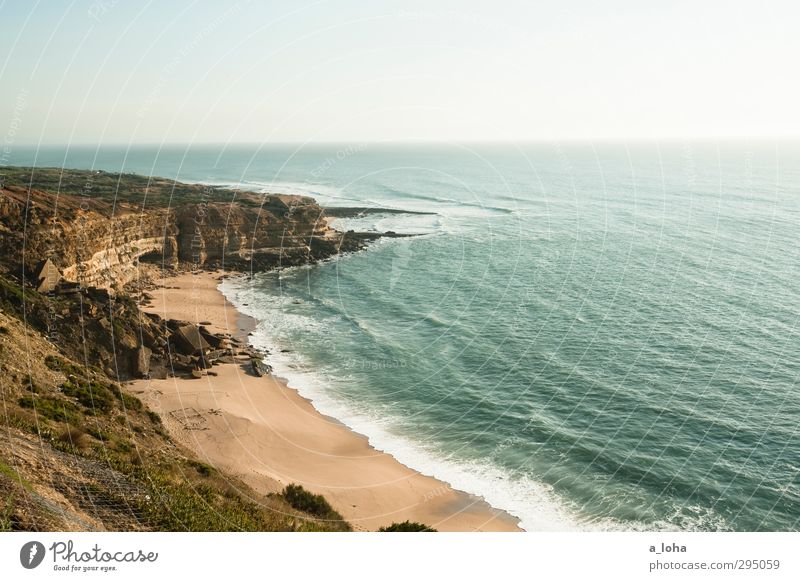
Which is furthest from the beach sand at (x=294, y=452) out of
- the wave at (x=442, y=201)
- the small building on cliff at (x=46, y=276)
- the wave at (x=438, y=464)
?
the wave at (x=442, y=201)

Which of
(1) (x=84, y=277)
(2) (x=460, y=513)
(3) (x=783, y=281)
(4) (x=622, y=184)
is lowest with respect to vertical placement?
(2) (x=460, y=513)

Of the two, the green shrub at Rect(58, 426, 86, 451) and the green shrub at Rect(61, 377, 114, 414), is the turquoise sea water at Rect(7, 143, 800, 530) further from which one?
the green shrub at Rect(58, 426, 86, 451)

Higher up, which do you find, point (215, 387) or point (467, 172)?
point (467, 172)

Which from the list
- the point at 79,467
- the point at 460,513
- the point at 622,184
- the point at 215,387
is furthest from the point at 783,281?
the point at 622,184

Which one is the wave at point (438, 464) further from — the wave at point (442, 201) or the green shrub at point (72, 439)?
the wave at point (442, 201)

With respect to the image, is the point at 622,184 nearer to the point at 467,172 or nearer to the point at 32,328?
the point at 467,172

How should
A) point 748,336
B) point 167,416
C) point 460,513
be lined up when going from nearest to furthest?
point 460,513 < point 167,416 < point 748,336
